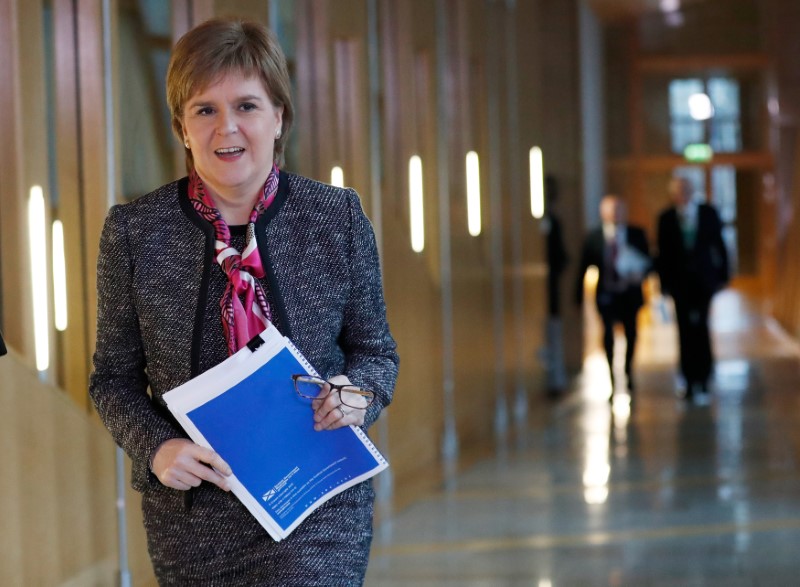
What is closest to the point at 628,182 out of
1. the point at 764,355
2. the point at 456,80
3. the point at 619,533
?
the point at 764,355

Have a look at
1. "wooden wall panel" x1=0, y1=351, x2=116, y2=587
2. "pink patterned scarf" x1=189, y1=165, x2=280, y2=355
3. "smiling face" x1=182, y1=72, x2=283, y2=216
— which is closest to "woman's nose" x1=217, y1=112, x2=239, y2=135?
"smiling face" x1=182, y1=72, x2=283, y2=216

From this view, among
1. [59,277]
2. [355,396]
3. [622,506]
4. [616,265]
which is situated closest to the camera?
[355,396]

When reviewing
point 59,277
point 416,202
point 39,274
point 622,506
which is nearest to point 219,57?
point 39,274

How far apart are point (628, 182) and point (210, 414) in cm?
2459

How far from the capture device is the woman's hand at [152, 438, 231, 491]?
2111 millimetres

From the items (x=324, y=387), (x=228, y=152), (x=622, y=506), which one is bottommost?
(x=622, y=506)

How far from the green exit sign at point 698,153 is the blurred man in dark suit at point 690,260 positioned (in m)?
16.5

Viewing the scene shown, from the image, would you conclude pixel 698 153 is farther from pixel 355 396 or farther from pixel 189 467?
pixel 189 467

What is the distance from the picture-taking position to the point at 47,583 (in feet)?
14.2

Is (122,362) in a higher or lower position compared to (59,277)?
lower

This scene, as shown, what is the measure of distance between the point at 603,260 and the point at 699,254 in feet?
2.63

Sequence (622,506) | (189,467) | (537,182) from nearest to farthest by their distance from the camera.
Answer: (189,467), (622,506), (537,182)

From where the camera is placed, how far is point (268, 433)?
219 cm

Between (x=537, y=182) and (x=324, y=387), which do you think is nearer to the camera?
(x=324, y=387)
